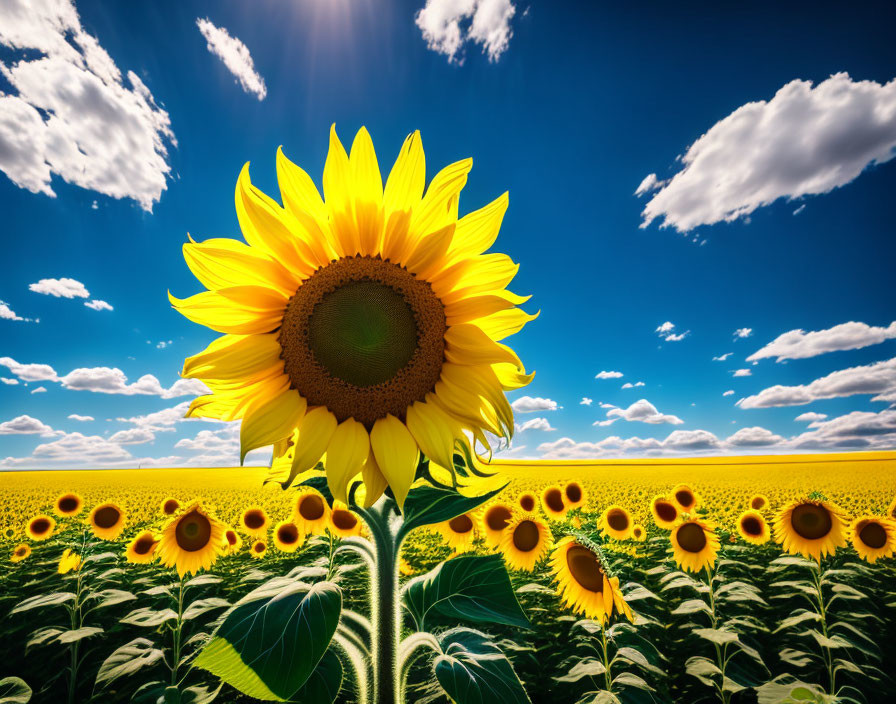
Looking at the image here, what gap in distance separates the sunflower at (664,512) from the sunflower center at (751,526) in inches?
36.0

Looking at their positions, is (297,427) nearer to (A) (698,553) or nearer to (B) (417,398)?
(B) (417,398)

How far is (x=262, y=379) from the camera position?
4.83ft

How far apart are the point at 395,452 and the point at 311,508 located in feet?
14.3

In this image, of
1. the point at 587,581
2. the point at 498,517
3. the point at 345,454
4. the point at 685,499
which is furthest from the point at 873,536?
the point at 345,454

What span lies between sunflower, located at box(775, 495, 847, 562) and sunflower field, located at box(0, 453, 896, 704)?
0.02 m

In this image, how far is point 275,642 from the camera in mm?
1208

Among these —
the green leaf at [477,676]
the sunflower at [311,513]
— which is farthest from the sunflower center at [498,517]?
the green leaf at [477,676]

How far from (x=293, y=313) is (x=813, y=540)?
6.73 m

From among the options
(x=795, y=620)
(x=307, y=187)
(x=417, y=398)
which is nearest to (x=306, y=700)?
(x=417, y=398)

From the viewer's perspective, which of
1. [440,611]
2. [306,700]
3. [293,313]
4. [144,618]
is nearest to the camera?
[306,700]

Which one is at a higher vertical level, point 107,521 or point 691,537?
point 107,521

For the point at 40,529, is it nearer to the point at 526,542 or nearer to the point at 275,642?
the point at 526,542

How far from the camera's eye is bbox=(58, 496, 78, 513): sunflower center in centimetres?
852

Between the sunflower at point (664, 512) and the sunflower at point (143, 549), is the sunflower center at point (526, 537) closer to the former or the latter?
the sunflower at point (664, 512)
